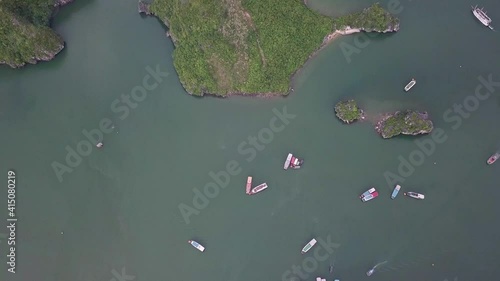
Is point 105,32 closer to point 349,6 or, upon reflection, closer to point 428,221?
point 349,6

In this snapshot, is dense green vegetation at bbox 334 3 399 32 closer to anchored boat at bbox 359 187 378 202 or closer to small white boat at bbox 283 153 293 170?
small white boat at bbox 283 153 293 170

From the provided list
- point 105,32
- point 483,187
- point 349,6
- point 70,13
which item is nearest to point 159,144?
point 105,32

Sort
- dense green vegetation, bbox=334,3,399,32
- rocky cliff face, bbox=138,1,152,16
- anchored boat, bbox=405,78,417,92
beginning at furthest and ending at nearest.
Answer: rocky cliff face, bbox=138,1,152,16 → anchored boat, bbox=405,78,417,92 → dense green vegetation, bbox=334,3,399,32


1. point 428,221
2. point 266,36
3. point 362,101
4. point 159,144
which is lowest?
point 428,221

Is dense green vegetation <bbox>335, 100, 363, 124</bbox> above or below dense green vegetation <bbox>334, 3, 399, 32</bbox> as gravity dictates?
below

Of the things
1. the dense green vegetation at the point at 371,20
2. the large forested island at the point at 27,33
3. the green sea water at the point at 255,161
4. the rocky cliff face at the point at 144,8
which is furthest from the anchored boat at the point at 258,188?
the large forested island at the point at 27,33

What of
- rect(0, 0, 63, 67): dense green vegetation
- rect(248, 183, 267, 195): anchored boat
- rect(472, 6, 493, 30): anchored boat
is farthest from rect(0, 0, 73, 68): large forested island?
rect(472, 6, 493, 30): anchored boat
